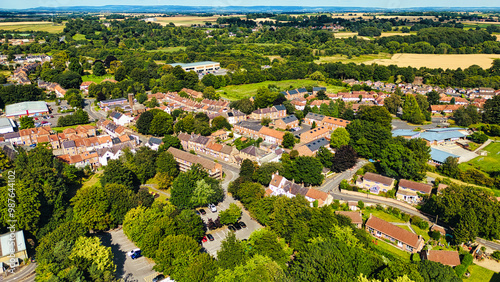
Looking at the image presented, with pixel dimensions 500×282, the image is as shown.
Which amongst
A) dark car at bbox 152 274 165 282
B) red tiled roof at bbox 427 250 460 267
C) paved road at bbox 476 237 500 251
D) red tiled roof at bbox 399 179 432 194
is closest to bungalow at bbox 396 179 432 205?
red tiled roof at bbox 399 179 432 194

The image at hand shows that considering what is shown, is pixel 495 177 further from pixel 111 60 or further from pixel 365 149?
pixel 111 60

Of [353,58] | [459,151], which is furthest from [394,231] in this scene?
[353,58]

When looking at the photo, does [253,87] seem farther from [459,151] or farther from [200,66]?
[459,151]

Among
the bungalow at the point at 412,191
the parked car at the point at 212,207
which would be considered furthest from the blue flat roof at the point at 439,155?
A: the parked car at the point at 212,207

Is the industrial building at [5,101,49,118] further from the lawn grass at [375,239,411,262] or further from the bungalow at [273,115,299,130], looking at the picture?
the lawn grass at [375,239,411,262]

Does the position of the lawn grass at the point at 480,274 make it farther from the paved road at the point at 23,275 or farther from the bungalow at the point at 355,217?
the paved road at the point at 23,275
